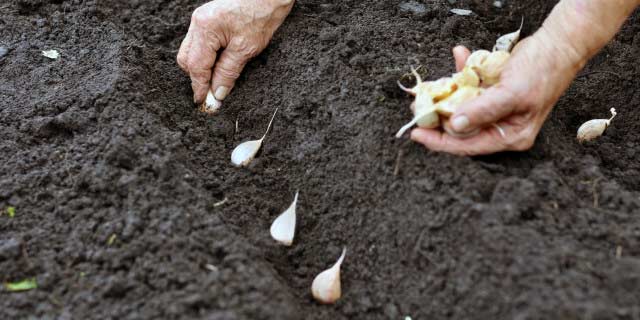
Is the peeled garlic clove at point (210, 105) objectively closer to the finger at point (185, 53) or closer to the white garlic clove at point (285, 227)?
the finger at point (185, 53)

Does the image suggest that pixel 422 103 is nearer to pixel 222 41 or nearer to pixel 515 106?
pixel 515 106

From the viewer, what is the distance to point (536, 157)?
5.70 ft

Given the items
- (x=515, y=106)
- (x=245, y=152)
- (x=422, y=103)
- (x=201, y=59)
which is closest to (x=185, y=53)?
(x=201, y=59)

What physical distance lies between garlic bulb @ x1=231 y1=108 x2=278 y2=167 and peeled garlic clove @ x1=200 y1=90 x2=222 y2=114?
0.27m

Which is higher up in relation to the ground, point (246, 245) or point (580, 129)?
point (246, 245)

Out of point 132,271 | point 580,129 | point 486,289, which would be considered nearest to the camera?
point 486,289

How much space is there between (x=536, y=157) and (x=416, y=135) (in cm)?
37

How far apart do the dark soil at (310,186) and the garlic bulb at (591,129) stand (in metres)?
0.03

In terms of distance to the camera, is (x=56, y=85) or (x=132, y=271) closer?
(x=132, y=271)

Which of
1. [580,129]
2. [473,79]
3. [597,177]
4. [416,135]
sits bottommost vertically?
[580,129]

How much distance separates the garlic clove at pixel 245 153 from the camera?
2023mm

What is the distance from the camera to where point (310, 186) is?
191 cm

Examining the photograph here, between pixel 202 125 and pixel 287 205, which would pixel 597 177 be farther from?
pixel 202 125

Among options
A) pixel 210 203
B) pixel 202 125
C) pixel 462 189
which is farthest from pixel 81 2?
pixel 462 189
